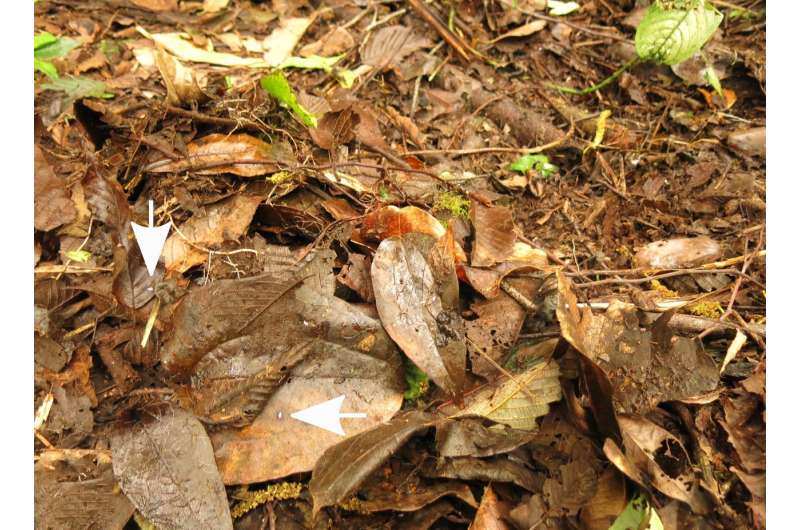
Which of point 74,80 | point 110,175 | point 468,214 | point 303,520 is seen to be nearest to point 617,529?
point 303,520

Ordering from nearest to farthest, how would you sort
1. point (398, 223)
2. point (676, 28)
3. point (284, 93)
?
point (398, 223)
point (284, 93)
point (676, 28)

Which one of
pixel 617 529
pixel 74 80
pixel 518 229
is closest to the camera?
pixel 617 529

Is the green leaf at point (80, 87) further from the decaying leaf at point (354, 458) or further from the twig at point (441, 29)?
the decaying leaf at point (354, 458)

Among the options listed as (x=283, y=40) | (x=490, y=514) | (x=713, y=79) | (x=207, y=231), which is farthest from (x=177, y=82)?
(x=713, y=79)

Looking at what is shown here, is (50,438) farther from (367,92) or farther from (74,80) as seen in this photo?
(367,92)

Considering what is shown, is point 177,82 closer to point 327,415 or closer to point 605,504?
point 327,415

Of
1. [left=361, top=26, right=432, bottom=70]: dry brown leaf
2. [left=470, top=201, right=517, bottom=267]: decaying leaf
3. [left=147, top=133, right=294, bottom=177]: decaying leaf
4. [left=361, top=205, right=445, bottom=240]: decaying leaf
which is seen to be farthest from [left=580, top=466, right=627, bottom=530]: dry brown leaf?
[left=361, top=26, right=432, bottom=70]: dry brown leaf
